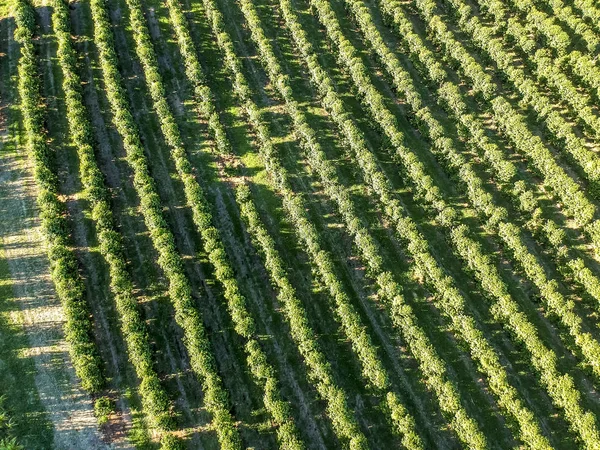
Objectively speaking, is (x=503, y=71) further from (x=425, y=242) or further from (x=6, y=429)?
(x=6, y=429)

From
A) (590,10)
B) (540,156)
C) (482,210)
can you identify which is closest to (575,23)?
(590,10)

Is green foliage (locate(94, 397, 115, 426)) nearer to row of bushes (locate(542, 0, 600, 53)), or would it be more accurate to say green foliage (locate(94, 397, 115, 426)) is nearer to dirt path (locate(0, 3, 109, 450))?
dirt path (locate(0, 3, 109, 450))

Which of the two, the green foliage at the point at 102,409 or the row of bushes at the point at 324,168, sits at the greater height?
the row of bushes at the point at 324,168

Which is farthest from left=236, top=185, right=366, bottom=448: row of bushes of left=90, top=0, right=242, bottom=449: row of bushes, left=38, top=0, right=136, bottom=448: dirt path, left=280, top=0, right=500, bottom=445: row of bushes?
left=38, top=0, right=136, bottom=448: dirt path

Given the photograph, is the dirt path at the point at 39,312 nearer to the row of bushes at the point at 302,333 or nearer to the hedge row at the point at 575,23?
the row of bushes at the point at 302,333

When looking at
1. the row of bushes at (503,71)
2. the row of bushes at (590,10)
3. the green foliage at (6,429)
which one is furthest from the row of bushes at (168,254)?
the row of bushes at (590,10)

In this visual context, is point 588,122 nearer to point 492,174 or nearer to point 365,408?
point 492,174
